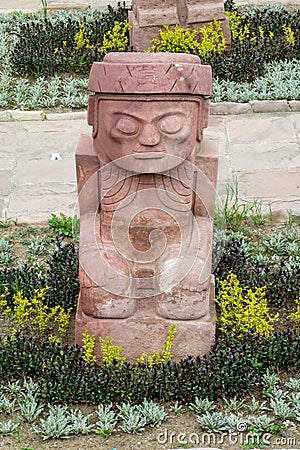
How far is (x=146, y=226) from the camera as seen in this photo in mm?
6043

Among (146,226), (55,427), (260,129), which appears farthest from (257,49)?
(55,427)

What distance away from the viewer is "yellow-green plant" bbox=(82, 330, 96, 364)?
6.04 m

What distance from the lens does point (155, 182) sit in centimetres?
590

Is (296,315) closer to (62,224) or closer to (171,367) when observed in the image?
(171,367)

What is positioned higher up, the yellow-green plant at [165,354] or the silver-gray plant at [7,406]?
the yellow-green plant at [165,354]

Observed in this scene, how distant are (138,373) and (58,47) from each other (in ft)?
19.3

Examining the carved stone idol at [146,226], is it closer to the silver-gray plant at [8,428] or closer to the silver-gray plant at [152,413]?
the silver-gray plant at [152,413]

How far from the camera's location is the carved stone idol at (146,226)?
5.73 meters

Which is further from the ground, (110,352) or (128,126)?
(128,126)

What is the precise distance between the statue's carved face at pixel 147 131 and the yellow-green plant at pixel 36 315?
1.32 metres

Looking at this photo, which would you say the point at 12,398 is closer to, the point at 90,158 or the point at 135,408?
the point at 135,408

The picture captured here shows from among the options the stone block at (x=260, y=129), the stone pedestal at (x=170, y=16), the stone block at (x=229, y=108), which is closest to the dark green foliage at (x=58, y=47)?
the stone pedestal at (x=170, y=16)

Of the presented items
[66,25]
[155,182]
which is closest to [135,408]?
[155,182]

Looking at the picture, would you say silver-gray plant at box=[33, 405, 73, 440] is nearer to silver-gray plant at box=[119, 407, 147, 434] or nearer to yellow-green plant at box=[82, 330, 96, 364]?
silver-gray plant at box=[119, 407, 147, 434]
